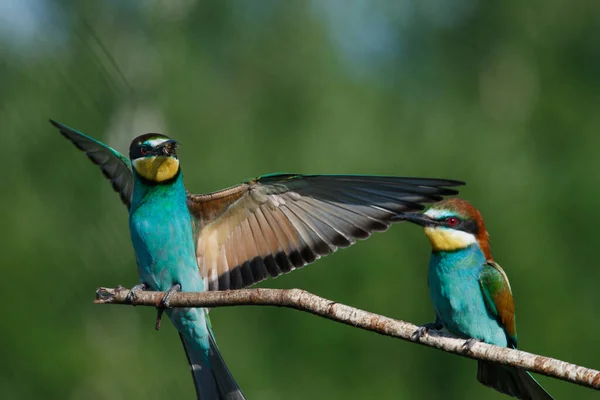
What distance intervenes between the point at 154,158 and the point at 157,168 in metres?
0.04

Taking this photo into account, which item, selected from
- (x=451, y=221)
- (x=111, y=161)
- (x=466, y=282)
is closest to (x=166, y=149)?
(x=111, y=161)

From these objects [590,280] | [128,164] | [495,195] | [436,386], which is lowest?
[436,386]

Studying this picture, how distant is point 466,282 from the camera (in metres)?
2.87

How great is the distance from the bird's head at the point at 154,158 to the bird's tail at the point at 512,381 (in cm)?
125

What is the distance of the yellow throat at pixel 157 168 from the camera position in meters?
3.14

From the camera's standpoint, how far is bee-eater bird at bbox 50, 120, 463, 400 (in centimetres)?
297

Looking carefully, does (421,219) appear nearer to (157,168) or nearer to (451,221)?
(451,221)

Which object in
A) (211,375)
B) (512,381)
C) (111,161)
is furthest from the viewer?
(111,161)

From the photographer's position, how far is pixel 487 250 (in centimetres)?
296

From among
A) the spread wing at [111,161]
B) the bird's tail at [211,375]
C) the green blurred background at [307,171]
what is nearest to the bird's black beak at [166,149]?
the spread wing at [111,161]

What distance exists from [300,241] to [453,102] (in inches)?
417

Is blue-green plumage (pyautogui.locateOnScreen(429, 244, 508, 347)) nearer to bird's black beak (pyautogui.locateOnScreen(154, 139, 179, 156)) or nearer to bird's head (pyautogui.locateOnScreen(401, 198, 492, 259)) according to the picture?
bird's head (pyautogui.locateOnScreen(401, 198, 492, 259))

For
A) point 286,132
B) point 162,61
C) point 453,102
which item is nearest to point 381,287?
point 286,132

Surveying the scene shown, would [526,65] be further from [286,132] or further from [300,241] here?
[300,241]
